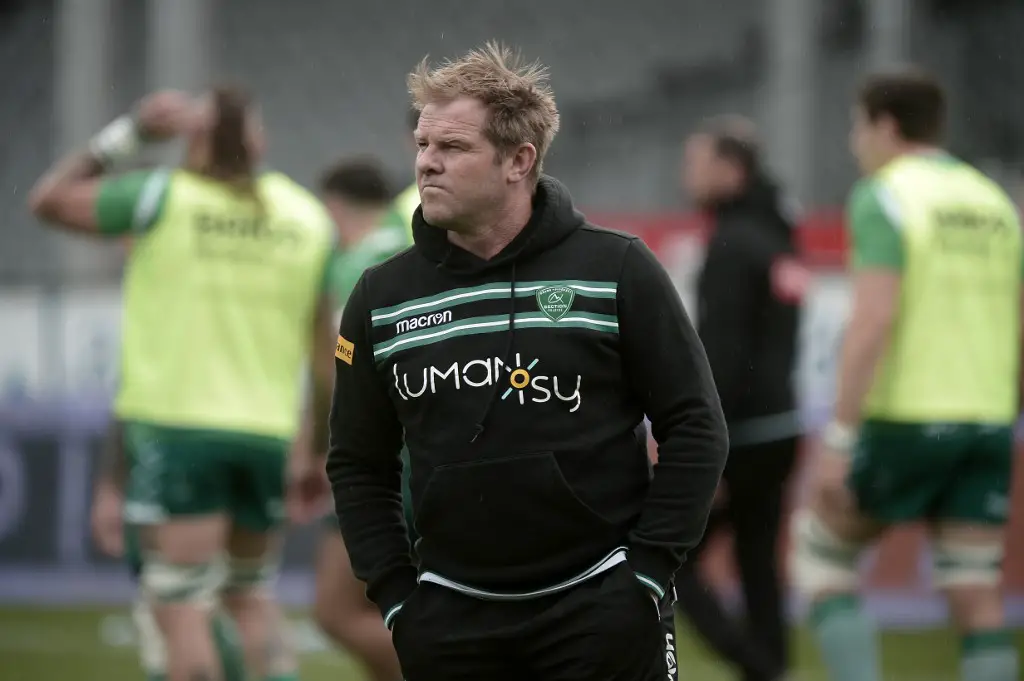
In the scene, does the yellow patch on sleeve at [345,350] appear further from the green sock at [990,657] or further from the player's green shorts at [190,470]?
the green sock at [990,657]

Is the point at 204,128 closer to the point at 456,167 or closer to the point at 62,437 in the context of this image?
the point at 456,167

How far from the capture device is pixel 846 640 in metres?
5.73

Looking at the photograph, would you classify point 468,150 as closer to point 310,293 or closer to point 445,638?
point 445,638

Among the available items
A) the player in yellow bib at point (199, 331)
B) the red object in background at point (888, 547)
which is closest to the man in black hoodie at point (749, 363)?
the player in yellow bib at point (199, 331)

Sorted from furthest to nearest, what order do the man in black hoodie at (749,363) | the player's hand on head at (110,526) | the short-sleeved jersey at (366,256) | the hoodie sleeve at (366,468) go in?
the man in black hoodie at (749,363) < the player's hand on head at (110,526) < the short-sleeved jersey at (366,256) < the hoodie sleeve at (366,468)

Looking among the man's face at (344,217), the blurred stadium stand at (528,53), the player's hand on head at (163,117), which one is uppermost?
the blurred stadium stand at (528,53)

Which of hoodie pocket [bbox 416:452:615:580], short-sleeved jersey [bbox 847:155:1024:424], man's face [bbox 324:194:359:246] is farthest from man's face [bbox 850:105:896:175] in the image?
hoodie pocket [bbox 416:452:615:580]

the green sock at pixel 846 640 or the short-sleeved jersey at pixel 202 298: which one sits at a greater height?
the short-sleeved jersey at pixel 202 298

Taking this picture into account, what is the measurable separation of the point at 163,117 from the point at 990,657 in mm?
3155

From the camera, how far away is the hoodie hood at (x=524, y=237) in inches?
128

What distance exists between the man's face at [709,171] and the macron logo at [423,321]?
3617 millimetres

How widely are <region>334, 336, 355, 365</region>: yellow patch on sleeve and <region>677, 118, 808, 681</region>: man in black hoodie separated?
10.6ft

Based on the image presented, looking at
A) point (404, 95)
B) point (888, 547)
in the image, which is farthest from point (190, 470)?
point (404, 95)

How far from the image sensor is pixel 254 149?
18.2 ft
